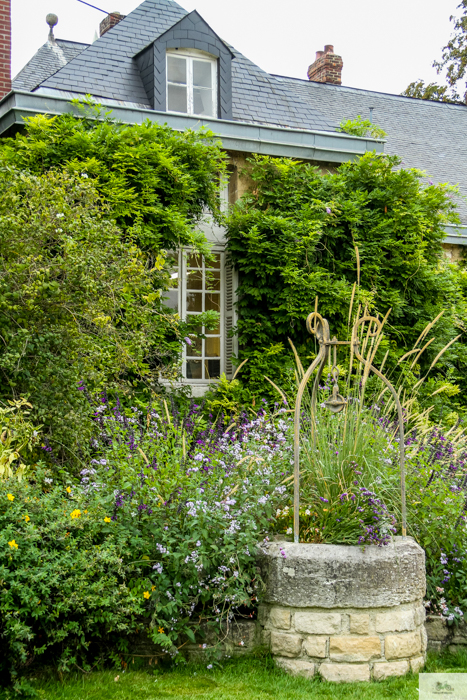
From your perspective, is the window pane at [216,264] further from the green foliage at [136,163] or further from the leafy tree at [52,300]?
the leafy tree at [52,300]

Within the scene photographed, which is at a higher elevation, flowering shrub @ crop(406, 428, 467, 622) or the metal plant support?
the metal plant support

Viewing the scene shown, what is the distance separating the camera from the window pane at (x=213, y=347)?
28.9ft

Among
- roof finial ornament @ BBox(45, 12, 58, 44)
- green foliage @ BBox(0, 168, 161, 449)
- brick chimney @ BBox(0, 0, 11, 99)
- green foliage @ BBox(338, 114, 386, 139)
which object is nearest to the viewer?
green foliage @ BBox(0, 168, 161, 449)

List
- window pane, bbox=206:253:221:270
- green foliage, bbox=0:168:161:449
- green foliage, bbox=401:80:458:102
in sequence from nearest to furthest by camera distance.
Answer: green foliage, bbox=0:168:161:449
window pane, bbox=206:253:221:270
green foliage, bbox=401:80:458:102

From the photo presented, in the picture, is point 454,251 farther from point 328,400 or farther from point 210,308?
point 328,400

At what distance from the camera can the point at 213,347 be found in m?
8.84

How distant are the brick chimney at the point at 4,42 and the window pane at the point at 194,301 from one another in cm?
366

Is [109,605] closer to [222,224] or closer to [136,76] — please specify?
[222,224]

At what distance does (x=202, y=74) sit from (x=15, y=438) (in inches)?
264

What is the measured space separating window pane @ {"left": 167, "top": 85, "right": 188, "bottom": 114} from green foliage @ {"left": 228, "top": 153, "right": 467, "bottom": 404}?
1.41 meters

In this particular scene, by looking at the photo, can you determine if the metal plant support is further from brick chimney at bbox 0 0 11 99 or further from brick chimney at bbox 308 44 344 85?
brick chimney at bbox 308 44 344 85

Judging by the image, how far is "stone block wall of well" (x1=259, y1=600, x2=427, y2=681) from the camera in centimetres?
389

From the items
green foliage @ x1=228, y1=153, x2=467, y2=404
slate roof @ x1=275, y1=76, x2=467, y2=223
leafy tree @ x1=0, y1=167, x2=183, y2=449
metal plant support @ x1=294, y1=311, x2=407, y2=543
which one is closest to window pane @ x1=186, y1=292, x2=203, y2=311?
green foliage @ x1=228, y1=153, x2=467, y2=404

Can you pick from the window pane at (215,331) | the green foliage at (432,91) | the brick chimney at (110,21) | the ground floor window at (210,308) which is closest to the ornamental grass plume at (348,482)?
the ground floor window at (210,308)
